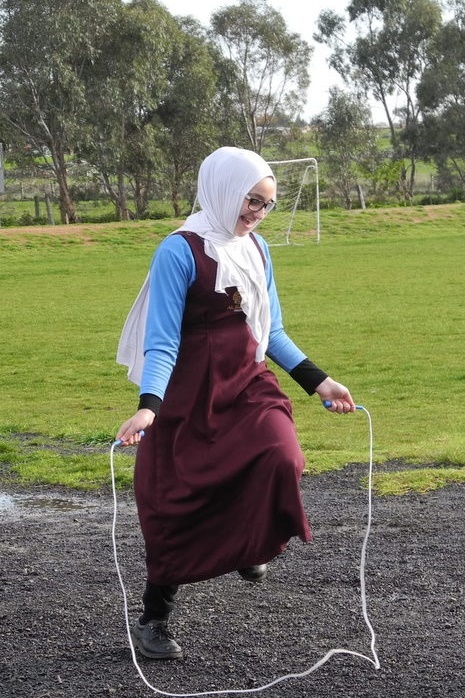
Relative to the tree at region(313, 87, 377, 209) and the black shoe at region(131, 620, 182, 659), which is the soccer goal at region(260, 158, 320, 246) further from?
the black shoe at region(131, 620, 182, 659)

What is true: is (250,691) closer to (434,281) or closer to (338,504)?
(338,504)

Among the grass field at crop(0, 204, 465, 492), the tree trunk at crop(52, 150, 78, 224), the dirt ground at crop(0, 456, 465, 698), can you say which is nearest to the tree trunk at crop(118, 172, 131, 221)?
the tree trunk at crop(52, 150, 78, 224)

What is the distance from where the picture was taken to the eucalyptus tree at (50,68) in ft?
196

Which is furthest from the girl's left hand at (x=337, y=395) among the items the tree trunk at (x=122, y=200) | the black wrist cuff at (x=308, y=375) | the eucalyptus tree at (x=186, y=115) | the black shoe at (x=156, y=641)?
the eucalyptus tree at (x=186, y=115)

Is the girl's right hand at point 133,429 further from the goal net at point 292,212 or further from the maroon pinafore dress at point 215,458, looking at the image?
the goal net at point 292,212

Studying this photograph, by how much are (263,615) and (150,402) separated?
1.32 meters

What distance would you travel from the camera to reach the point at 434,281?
97.5 feet

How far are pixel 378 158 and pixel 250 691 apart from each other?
77255 millimetres

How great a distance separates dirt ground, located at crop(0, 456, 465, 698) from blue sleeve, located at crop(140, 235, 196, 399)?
116 cm

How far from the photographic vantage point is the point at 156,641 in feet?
16.2

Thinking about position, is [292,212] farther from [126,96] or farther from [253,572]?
[253,572]

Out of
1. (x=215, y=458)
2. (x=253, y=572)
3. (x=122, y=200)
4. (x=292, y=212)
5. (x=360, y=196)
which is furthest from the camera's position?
→ (x=360, y=196)

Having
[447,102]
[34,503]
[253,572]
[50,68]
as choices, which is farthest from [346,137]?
[253,572]

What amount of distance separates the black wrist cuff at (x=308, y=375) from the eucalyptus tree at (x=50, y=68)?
57255 millimetres
